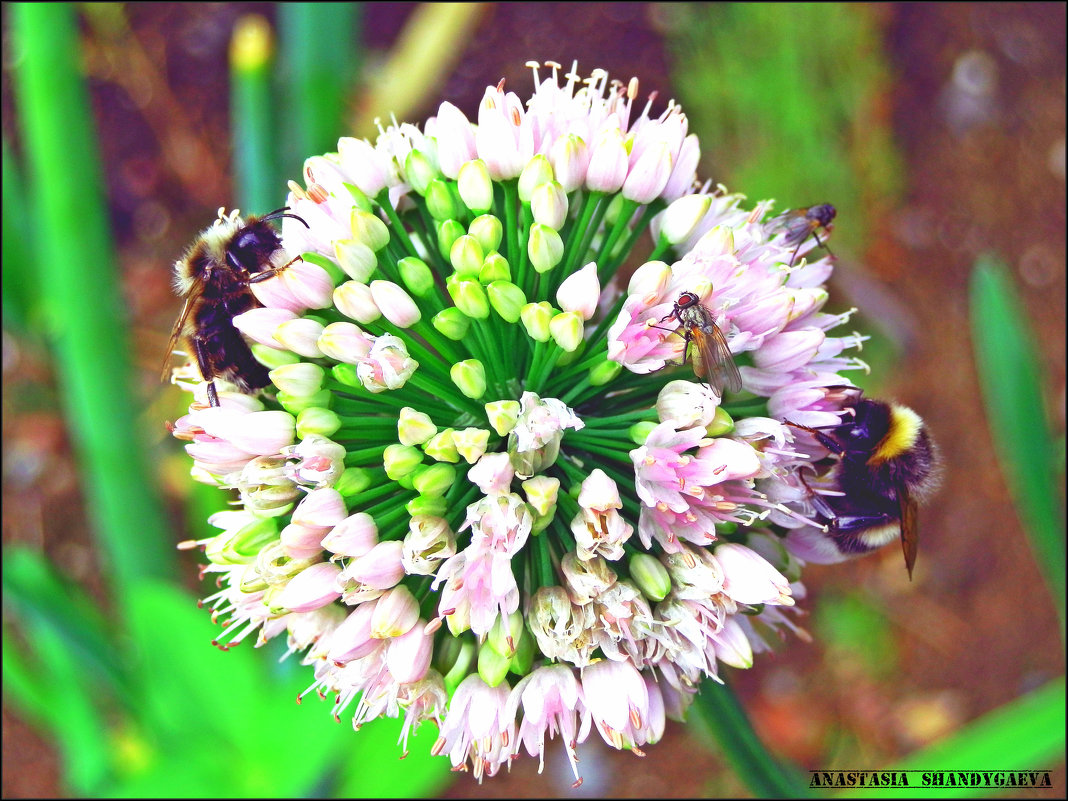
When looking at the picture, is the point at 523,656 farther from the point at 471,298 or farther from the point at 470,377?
the point at 471,298

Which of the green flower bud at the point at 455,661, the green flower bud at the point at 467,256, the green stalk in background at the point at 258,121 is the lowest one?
the green flower bud at the point at 455,661

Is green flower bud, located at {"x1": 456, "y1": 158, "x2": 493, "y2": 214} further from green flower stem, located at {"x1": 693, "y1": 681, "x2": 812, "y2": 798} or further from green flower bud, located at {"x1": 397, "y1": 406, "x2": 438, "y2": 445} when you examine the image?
green flower stem, located at {"x1": 693, "y1": 681, "x2": 812, "y2": 798}

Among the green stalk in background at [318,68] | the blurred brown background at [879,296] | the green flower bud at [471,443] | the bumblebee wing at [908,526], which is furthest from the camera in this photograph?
the blurred brown background at [879,296]

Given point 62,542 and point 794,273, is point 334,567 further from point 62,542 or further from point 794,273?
point 62,542

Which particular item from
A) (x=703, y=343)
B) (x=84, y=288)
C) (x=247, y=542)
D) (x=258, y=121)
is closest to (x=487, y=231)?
(x=703, y=343)

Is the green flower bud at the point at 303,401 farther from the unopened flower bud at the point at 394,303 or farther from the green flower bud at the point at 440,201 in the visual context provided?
the green flower bud at the point at 440,201

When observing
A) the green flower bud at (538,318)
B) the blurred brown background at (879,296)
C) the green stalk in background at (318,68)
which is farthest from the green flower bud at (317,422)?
the blurred brown background at (879,296)

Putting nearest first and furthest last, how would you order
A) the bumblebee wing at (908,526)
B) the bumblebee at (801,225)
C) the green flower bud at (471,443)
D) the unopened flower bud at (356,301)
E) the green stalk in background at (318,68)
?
the green flower bud at (471,443) → the unopened flower bud at (356,301) → the bumblebee wing at (908,526) → the bumblebee at (801,225) → the green stalk in background at (318,68)
